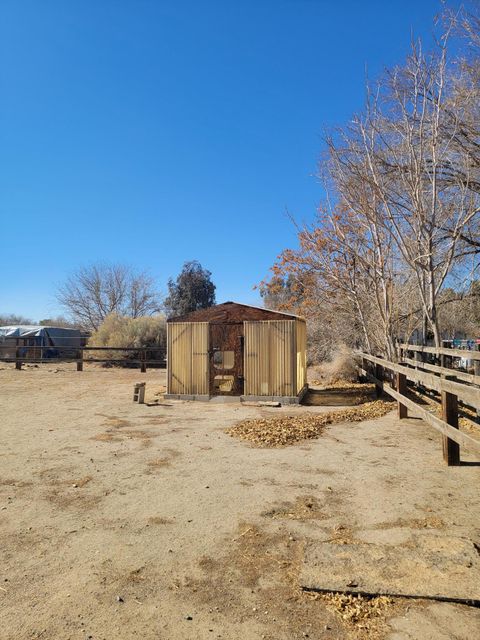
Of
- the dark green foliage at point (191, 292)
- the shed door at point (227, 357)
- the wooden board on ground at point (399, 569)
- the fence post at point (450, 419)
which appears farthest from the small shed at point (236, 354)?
the dark green foliage at point (191, 292)

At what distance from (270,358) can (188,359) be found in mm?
2645

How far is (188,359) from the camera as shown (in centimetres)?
1459

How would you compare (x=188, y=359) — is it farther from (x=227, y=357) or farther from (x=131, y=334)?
(x=131, y=334)

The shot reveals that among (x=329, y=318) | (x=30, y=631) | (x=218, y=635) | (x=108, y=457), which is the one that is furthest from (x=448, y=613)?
(x=329, y=318)

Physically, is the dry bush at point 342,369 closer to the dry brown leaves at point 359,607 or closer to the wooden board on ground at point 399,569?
the wooden board on ground at point 399,569

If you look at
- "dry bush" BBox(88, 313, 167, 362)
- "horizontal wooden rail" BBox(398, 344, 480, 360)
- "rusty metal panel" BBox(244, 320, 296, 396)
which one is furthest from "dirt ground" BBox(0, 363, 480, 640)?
"dry bush" BBox(88, 313, 167, 362)

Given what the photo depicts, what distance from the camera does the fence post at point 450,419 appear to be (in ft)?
19.4

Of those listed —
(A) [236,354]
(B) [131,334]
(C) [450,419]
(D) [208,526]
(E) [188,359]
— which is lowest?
(D) [208,526]

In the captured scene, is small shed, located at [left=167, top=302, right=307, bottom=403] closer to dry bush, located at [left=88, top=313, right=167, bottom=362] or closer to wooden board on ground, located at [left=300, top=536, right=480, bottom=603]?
wooden board on ground, located at [left=300, top=536, right=480, bottom=603]

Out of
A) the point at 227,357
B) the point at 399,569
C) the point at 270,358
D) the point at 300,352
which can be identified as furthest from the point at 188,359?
the point at 399,569

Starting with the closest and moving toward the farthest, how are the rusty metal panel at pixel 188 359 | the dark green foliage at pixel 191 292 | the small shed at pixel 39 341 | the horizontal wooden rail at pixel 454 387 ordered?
the horizontal wooden rail at pixel 454 387 < the rusty metal panel at pixel 188 359 < the small shed at pixel 39 341 < the dark green foliage at pixel 191 292

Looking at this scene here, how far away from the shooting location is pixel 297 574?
11.1 ft

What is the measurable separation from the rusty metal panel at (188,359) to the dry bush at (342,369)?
288 inches

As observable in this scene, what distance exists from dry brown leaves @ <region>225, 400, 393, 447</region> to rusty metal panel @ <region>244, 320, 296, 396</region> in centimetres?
235
